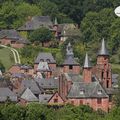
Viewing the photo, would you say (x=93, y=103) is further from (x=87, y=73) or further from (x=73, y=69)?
(x=73, y=69)

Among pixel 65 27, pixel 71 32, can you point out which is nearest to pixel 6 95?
pixel 71 32

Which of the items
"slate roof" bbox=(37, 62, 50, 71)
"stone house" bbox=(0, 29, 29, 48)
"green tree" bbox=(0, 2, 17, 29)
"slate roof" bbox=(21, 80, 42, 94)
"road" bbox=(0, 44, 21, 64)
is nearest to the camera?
"slate roof" bbox=(21, 80, 42, 94)

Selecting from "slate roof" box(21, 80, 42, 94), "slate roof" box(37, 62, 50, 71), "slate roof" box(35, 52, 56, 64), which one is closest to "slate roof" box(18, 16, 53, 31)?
"slate roof" box(35, 52, 56, 64)

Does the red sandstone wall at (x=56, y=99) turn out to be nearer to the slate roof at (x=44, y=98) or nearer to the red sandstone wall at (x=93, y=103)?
the slate roof at (x=44, y=98)

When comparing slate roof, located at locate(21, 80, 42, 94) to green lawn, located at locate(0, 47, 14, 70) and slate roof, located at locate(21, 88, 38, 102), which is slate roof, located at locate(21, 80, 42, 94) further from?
green lawn, located at locate(0, 47, 14, 70)

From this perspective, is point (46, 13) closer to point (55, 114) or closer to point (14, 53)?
point (14, 53)
